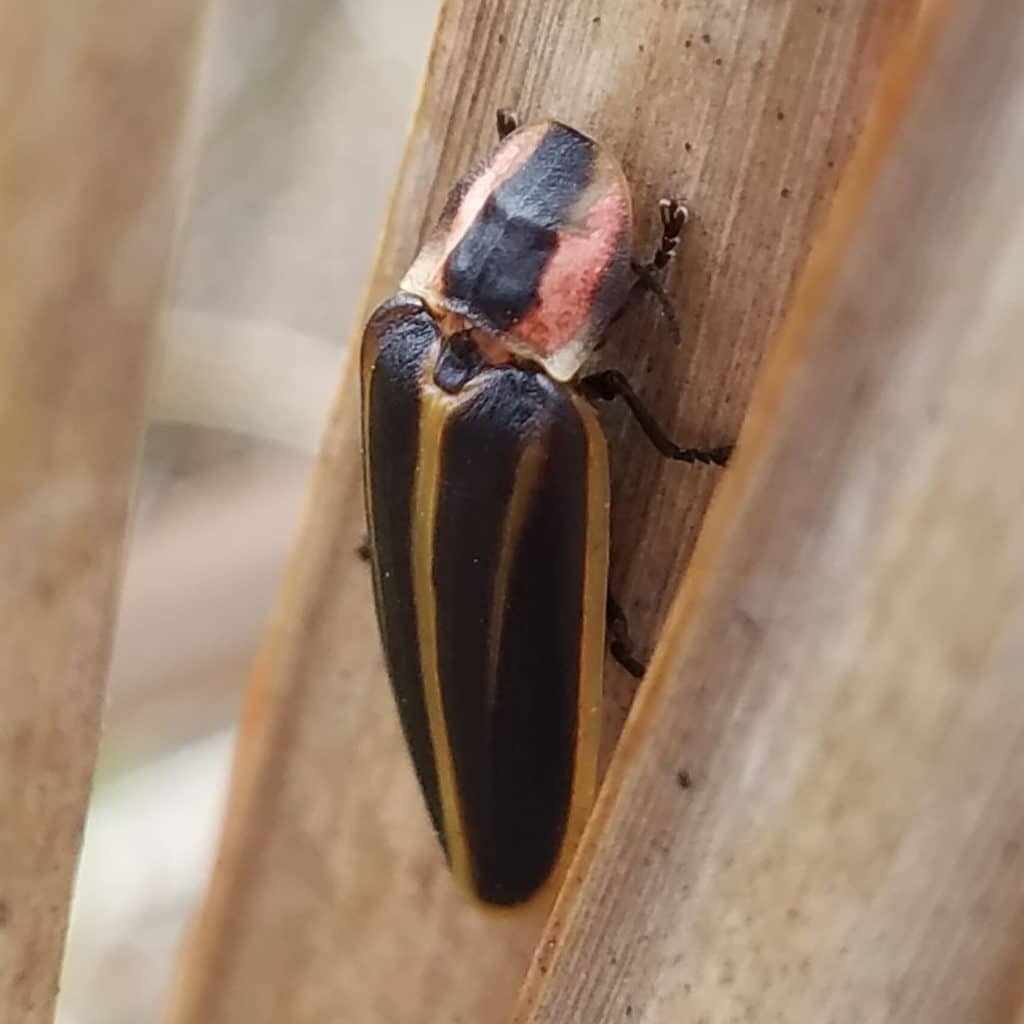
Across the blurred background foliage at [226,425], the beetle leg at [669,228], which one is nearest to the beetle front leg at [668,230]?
the beetle leg at [669,228]

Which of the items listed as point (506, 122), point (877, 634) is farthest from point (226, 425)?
point (877, 634)

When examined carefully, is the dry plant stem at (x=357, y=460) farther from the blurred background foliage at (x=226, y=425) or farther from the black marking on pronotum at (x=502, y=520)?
the blurred background foliage at (x=226, y=425)

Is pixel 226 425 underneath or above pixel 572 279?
underneath

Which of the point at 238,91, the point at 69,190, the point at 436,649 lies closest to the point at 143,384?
the point at 69,190

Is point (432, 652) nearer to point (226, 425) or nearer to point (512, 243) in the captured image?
point (512, 243)

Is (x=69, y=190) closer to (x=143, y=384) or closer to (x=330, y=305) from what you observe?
(x=143, y=384)

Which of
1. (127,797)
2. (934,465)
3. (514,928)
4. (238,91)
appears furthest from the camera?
(238,91)
